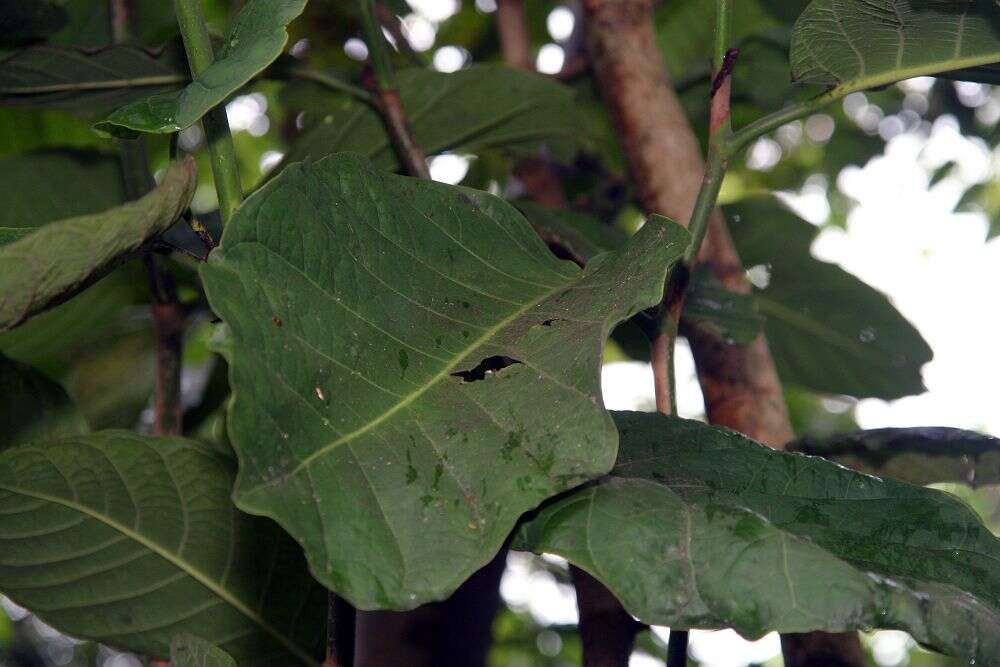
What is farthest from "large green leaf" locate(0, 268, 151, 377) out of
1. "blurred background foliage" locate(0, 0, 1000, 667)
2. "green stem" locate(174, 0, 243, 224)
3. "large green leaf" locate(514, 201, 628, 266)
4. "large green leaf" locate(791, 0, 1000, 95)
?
"large green leaf" locate(791, 0, 1000, 95)

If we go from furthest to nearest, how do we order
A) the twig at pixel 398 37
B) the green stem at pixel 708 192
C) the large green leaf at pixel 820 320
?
the twig at pixel 398 37, the large green leaf at pixel 820 320, the green stem at pixel 708 192

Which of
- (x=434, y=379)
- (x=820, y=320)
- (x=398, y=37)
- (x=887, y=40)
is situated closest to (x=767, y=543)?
(x=434, y=379)

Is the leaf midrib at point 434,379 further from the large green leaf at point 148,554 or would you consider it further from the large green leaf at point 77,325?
the large green leaf at point 77,325

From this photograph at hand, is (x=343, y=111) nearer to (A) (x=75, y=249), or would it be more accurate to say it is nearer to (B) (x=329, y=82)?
(B) (x=329, y=82)

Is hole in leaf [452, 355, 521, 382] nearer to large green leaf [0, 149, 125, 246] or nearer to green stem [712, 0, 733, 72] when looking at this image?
green stem [712, 0, 733, 72]

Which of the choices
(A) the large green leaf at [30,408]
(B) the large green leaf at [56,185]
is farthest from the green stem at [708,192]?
(B) the large green leaf at [56,185]

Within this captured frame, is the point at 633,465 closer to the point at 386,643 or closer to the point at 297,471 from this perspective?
the point at 297,471
